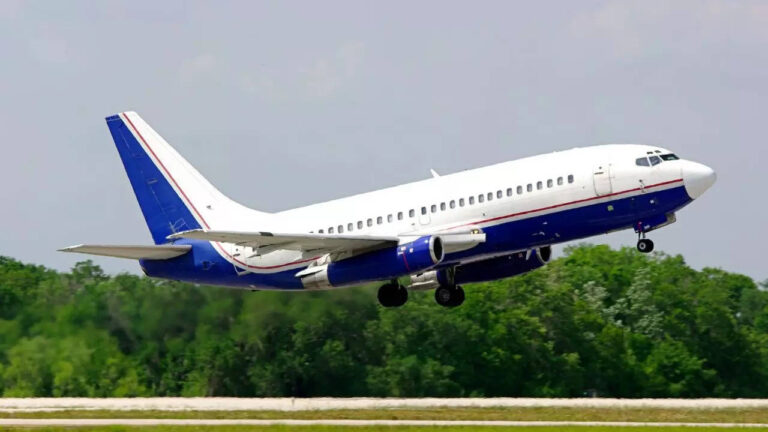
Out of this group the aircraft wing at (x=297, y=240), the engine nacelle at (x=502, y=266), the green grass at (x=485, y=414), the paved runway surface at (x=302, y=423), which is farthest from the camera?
the engine nacelle at (x=502, y=266)

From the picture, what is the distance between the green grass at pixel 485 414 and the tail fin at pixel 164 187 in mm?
10203

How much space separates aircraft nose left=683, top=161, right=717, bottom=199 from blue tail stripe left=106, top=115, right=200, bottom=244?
1832 centimetres

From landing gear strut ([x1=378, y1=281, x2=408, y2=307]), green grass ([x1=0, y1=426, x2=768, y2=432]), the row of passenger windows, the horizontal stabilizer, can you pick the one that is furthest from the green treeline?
green grass ([x1=0, y1=426, x2=768, y2=432])

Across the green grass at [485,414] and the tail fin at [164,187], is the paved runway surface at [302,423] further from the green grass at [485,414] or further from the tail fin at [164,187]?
the tail fin at [164,187]

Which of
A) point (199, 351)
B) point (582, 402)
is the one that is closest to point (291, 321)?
point (199, 351)

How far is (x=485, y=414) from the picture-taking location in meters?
47.0

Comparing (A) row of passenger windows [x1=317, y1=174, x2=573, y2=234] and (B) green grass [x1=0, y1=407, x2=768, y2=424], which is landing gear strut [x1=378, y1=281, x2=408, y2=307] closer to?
(A) row of passenger windows [x1=317, y1=174, x2=573, y2=234]

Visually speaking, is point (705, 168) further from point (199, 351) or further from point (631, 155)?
point (199, 351)

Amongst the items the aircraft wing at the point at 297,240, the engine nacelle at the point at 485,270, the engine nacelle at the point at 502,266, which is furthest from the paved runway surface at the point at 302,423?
the engine nacelle at the point at 502,266

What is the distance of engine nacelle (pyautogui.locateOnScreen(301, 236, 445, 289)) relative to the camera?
4925 centimetres

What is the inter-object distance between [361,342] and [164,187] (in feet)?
37.6

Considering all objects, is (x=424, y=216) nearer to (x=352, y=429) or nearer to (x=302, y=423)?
(x=302, y=423)

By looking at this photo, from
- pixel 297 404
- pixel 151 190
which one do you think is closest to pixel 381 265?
pixel 297 404

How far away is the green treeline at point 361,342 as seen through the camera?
184 ft
